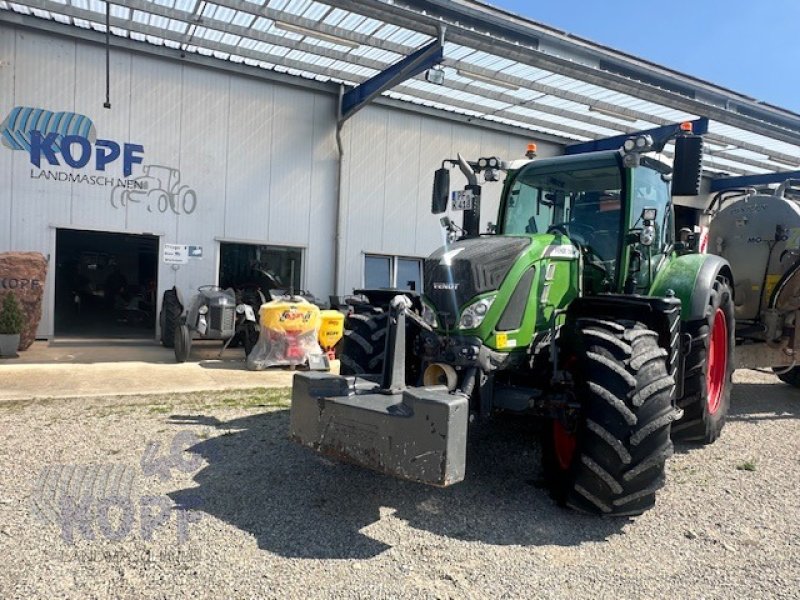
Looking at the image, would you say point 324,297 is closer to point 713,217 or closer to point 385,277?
point 385,277

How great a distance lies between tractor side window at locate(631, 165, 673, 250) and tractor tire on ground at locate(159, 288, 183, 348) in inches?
309

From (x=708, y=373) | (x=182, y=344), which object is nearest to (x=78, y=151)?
(x=182, y=344)

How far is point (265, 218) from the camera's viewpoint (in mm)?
12258

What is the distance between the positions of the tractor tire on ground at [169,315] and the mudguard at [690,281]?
786cm

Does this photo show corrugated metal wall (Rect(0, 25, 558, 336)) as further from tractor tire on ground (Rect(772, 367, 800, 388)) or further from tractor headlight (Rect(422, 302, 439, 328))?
tractor headlight (Rect(422, 302, 439, 328))

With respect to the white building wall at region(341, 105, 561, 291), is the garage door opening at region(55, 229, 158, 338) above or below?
below

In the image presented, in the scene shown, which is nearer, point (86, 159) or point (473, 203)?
point (473, 203)

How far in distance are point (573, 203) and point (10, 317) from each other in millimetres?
8169

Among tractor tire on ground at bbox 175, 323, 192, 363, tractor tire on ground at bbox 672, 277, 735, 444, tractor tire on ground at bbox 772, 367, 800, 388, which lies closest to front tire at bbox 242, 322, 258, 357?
tractor tire on ground at bbox 175, 323, 192, 363

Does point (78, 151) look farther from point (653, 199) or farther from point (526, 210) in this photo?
point (653, 199)

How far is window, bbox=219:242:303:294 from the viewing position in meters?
11.8

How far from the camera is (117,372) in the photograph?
26.8 feet

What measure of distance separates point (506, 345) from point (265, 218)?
30.1 ft

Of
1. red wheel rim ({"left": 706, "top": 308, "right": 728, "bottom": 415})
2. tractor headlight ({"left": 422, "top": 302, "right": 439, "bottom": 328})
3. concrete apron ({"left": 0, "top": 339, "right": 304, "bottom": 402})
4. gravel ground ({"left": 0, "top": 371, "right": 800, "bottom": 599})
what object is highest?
tractor headlight ({"left": 422, "top": 302, "right": 439, "bottom": 328})
